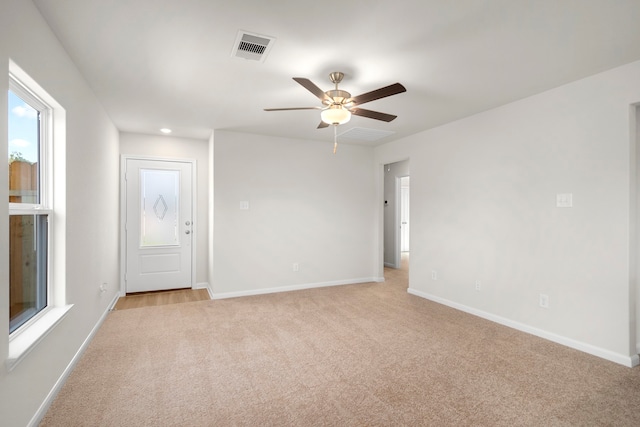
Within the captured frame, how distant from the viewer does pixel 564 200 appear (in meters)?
2.96

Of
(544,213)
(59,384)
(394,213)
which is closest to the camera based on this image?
(59,384)

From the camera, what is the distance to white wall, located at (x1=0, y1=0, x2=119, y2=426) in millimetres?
1527

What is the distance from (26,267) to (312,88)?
2.27 meters

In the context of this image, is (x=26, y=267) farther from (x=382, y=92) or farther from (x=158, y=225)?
(x=158, y=225)

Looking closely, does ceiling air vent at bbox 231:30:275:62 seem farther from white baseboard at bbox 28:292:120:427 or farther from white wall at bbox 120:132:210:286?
white wall at bbox 120:132:210:286

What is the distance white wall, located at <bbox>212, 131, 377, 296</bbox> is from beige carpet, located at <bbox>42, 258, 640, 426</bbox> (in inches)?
47.7

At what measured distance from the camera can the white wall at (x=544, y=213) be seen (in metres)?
2.62

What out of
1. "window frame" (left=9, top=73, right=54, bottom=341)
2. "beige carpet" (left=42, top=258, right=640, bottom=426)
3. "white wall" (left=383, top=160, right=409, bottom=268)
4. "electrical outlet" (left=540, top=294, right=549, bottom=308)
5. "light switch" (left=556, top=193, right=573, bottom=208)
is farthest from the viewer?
"white wall" (left=383, top=160, right=409, bottom=268)

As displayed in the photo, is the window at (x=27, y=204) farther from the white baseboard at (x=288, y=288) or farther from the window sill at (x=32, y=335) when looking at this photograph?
the white baseboard at (x=288, y=288)

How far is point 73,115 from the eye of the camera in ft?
8.18

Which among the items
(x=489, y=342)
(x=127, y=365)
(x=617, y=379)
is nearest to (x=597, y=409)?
(x=617, y=379)

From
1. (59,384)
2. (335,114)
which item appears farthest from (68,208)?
(335,114)

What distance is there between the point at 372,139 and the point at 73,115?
381 cm

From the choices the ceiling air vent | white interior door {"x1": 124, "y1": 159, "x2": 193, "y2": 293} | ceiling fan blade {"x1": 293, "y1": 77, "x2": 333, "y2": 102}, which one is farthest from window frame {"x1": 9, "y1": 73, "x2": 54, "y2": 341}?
white interior door {"x1": 124, "y1": 159, "x2": 193, "y2": 293}
